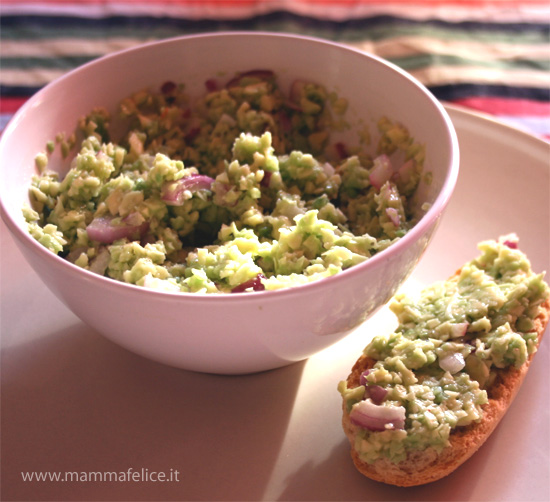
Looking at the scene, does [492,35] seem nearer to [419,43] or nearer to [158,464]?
[419,43]

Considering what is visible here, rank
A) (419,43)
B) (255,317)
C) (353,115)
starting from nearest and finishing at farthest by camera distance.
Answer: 1. (255,317)
2. (353,115)
3. (419,43)

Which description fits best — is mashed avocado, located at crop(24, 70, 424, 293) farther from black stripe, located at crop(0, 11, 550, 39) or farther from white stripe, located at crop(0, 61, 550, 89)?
black stripe, located at crop(0, 11, 550, 39)

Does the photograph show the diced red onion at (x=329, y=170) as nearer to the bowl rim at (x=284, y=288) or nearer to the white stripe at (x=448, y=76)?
the bowl rim at (x=284, y=288)

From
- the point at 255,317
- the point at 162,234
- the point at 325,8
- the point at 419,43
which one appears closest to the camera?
the point at 255,317

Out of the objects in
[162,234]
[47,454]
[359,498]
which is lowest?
[47,454]

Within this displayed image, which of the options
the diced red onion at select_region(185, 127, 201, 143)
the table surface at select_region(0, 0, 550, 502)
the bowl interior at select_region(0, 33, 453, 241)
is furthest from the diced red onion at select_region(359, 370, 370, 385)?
the diced red onion at select_region(185, 127, 201, 143)

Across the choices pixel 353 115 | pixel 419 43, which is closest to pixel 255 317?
pixel 353 115

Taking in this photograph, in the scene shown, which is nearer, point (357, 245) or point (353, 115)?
point (357, 245)
